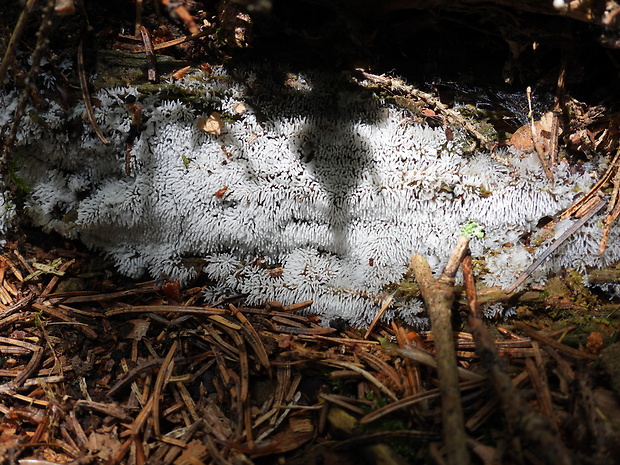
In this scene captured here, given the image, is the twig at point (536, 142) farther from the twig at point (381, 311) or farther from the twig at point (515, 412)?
the twig at point (381, 311)

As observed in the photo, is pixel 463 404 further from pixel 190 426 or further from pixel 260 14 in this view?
pixel 260 14

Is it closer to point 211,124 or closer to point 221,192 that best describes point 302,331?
point 221,192

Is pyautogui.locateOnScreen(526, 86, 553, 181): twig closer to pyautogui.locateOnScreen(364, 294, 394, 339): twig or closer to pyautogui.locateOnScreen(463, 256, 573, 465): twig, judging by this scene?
pyautogui.locateOnScreen(463, 256, 573, 465): twig

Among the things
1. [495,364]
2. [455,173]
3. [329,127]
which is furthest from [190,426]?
[455,173]

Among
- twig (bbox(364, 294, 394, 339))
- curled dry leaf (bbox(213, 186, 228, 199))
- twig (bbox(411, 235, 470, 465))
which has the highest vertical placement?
curled dry leaf (bbox(213, 186, 228, 199))

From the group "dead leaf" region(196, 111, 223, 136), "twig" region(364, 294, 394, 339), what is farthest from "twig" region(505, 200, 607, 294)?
"dead leaf" region(196, 111, 223, 136)

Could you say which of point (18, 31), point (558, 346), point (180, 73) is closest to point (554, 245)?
point (558, 346)
